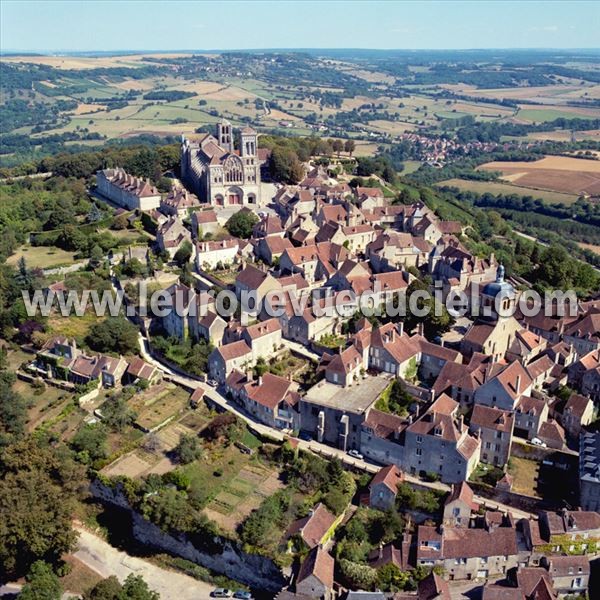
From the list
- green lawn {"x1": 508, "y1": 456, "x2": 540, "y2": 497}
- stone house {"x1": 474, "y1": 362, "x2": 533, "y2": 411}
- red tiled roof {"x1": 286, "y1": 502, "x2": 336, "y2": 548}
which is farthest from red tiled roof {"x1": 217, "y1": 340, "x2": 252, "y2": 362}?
green lawn {"x1": 508, "y1": 456, "x2": 540, "y2": 497}

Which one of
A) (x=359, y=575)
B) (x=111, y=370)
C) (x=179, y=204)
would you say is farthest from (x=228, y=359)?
(x=179, y=204)

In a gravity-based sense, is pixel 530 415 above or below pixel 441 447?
above

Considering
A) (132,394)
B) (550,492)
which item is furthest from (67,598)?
(550,492)

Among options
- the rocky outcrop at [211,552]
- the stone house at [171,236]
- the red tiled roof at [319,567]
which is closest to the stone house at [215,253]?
the stone house at [171,236]

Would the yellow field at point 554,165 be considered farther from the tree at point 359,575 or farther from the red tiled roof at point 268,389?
the tree at point 359,575

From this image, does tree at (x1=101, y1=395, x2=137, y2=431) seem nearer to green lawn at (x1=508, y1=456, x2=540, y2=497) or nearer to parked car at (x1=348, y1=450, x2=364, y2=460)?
parked car at (x1=348, y1=450, x2=364, y2=460)

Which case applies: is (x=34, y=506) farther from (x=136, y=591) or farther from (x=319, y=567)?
(x=319, y=567)
